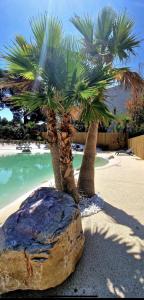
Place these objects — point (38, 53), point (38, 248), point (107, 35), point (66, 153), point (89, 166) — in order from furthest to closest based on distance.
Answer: point (89, 166) < point (107, 35) < point (66, 153) < point (38, 53) < point (38, 248)

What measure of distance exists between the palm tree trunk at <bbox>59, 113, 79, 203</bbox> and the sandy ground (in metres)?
0.85

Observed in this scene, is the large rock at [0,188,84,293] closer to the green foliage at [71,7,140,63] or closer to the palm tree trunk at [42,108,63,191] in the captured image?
the palm tree trunk at [42,108,63,191]

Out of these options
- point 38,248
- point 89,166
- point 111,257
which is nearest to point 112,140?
point 89,166

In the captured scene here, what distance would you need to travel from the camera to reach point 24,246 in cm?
319

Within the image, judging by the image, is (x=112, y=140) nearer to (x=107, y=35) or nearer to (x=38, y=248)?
(x=107, y=35)

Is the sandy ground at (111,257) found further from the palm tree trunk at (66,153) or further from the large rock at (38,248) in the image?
the palm tree trunk at (66,153)

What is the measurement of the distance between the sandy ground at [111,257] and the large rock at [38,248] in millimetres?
220

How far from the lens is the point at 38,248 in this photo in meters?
3.19

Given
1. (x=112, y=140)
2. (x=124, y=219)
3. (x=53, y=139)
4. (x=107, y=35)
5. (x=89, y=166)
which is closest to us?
(x=124, y=219)

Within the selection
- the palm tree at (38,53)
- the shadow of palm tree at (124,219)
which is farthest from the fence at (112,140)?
the palm tree at (38,53)

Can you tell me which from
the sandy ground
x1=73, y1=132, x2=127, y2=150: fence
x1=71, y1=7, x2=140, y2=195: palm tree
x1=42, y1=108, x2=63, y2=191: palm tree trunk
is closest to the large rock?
the sandy ground

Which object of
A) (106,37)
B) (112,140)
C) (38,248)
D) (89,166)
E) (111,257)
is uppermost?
(106,37)

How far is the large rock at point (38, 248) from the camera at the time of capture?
3.15 meters

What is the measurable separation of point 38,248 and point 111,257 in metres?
1.46
